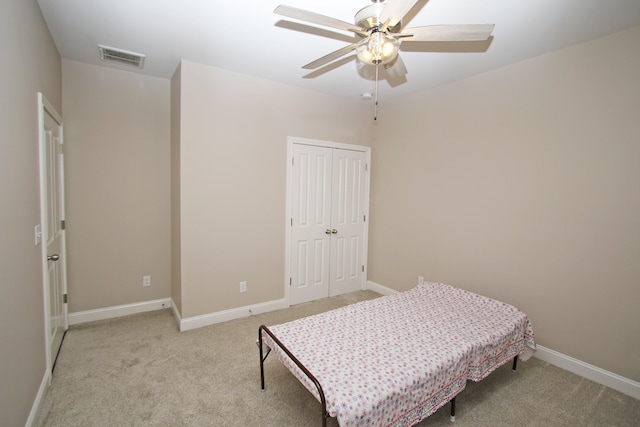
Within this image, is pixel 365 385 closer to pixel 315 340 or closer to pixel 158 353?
pixel 315 340

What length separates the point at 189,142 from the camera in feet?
9.76

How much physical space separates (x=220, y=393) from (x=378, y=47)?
256 cm

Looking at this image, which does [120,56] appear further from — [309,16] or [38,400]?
[38,400]

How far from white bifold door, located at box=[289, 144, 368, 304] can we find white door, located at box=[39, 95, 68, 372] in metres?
2.25

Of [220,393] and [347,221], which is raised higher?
[347,221]

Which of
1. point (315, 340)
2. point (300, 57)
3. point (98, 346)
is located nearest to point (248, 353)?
point (315, 340)

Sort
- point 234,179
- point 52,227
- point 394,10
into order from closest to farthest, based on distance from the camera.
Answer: point 394,10 < point 52,227 < point 234,179

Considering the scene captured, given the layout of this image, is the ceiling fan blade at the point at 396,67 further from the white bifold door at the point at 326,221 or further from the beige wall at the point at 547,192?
the white bifold door at the point at 326,221

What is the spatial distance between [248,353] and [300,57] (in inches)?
110

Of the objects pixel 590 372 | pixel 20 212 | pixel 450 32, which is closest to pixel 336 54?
pixel 450 32

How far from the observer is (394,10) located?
4.68 feet

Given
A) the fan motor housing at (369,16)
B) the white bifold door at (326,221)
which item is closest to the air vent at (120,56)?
the white bifold door at (326,221)

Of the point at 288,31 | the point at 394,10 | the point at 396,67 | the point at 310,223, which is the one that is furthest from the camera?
the point at 310,223

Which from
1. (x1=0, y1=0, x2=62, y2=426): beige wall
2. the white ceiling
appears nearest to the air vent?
the white ceiling
